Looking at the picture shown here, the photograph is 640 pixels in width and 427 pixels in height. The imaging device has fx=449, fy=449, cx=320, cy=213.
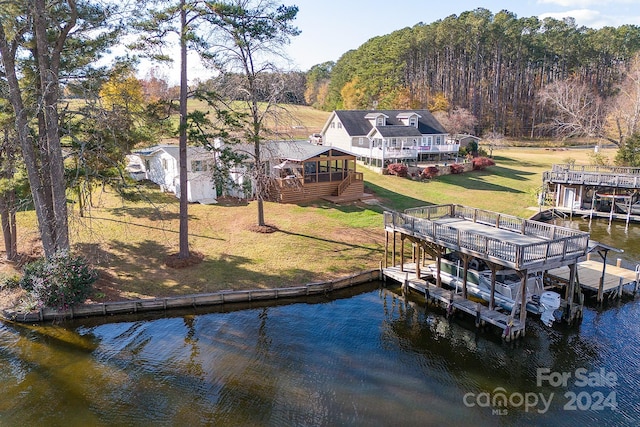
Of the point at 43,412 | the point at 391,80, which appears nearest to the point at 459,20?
the point at 391,80

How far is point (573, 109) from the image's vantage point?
2156 inches

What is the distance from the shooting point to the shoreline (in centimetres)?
1758

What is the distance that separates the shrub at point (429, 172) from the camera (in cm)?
4353

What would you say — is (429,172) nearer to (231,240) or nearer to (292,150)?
(292,150)

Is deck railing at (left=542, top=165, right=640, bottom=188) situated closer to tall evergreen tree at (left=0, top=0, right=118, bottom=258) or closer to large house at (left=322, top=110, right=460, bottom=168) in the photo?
large house at (left=322, top=110, right=460, bottom=168)

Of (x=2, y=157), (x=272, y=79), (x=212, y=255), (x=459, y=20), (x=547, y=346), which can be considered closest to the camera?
(x=547, y=346)

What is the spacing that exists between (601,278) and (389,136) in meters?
30.7

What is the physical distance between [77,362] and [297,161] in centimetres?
2105

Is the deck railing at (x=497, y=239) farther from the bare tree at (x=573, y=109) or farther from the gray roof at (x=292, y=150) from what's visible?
the bare tree at (x=573, y=109)

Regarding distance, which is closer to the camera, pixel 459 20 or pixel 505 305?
pixel 505 305

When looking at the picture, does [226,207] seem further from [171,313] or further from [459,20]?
[459,20]

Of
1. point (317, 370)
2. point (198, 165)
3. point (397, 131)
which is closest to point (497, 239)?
point (317, 370)

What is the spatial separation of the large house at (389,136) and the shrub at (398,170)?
1.81 meters

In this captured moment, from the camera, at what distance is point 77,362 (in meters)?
14.9
